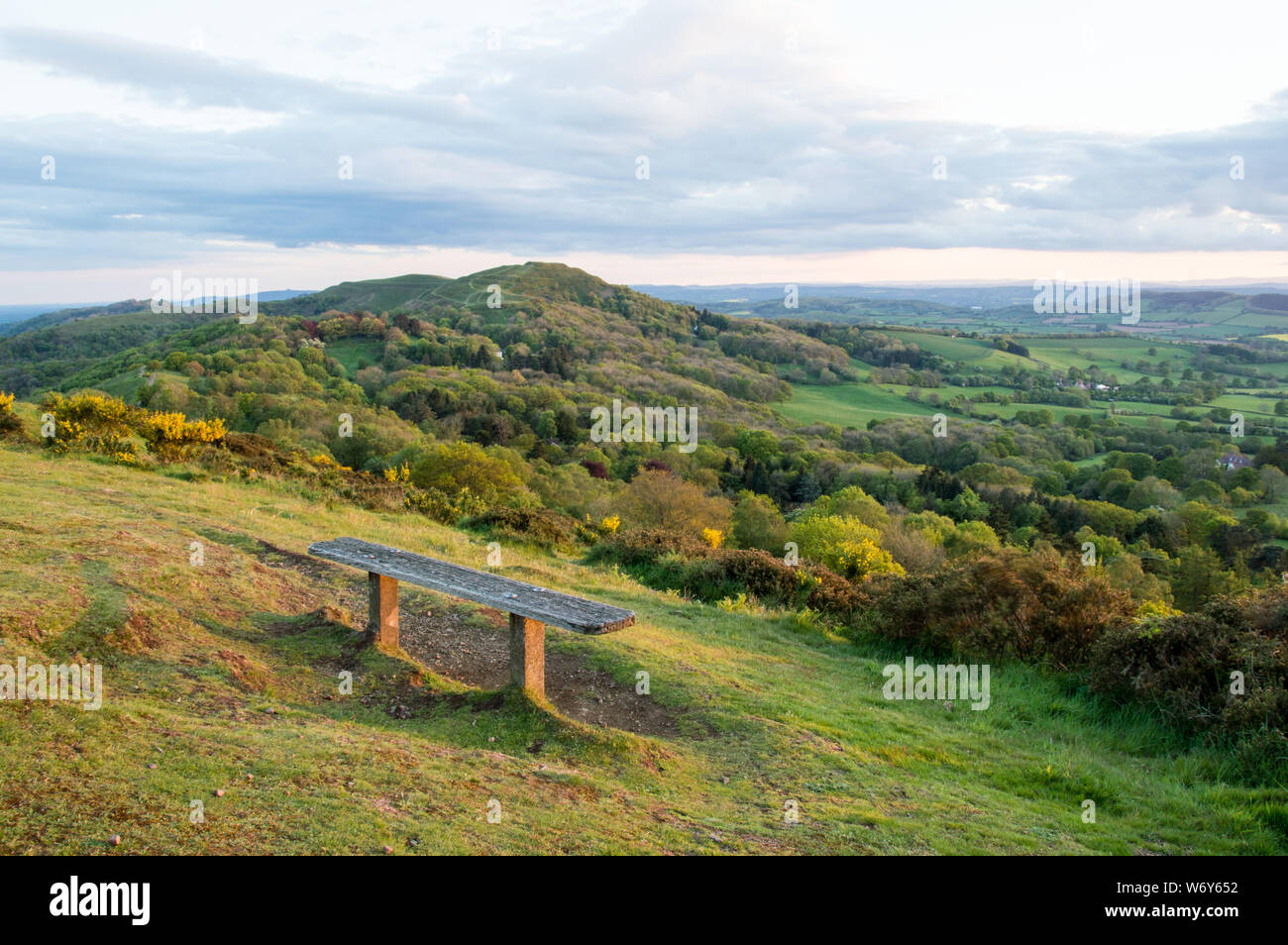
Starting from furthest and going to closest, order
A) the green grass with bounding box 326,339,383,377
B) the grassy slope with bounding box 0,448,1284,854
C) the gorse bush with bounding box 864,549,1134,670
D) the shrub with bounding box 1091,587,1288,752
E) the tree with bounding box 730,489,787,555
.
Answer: the green grass with bounding box 326,339,383,377 → the tree with bounding box 730,489,787,555 → the gorse bush with bounding box 864,549,1134,670 → the shrub with bounding box 1091,587,1288,752 → the grassy slope with bounding box 0,448,1284,854

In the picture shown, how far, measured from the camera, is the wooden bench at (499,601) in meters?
6.29

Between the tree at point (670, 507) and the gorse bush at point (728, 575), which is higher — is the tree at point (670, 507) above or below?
below

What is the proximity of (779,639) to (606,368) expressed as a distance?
10311 cm

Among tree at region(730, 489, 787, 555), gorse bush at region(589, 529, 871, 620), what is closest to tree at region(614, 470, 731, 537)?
tree at region(730, 489, 787, 555)

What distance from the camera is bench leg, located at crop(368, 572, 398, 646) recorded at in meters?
7.64

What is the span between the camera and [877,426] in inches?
3829

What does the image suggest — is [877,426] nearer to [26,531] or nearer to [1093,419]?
[1093,419]

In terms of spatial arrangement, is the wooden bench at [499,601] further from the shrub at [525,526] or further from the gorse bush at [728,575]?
the shrub at [525,526]

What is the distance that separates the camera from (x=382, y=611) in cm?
766

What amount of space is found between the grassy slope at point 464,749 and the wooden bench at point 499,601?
0.37 m

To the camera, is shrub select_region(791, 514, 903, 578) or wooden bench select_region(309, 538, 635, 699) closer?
wooden bench select_region(309, 538, 635, 699)

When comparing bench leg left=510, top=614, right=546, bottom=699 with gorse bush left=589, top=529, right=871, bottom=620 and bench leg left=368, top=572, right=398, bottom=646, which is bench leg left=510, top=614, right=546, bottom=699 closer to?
bench leg left=368, top=572, right=398, bottom=646

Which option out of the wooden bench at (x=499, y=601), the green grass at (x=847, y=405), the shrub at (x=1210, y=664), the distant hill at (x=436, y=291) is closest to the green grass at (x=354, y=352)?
the distant hill at (x=436, y=291)
